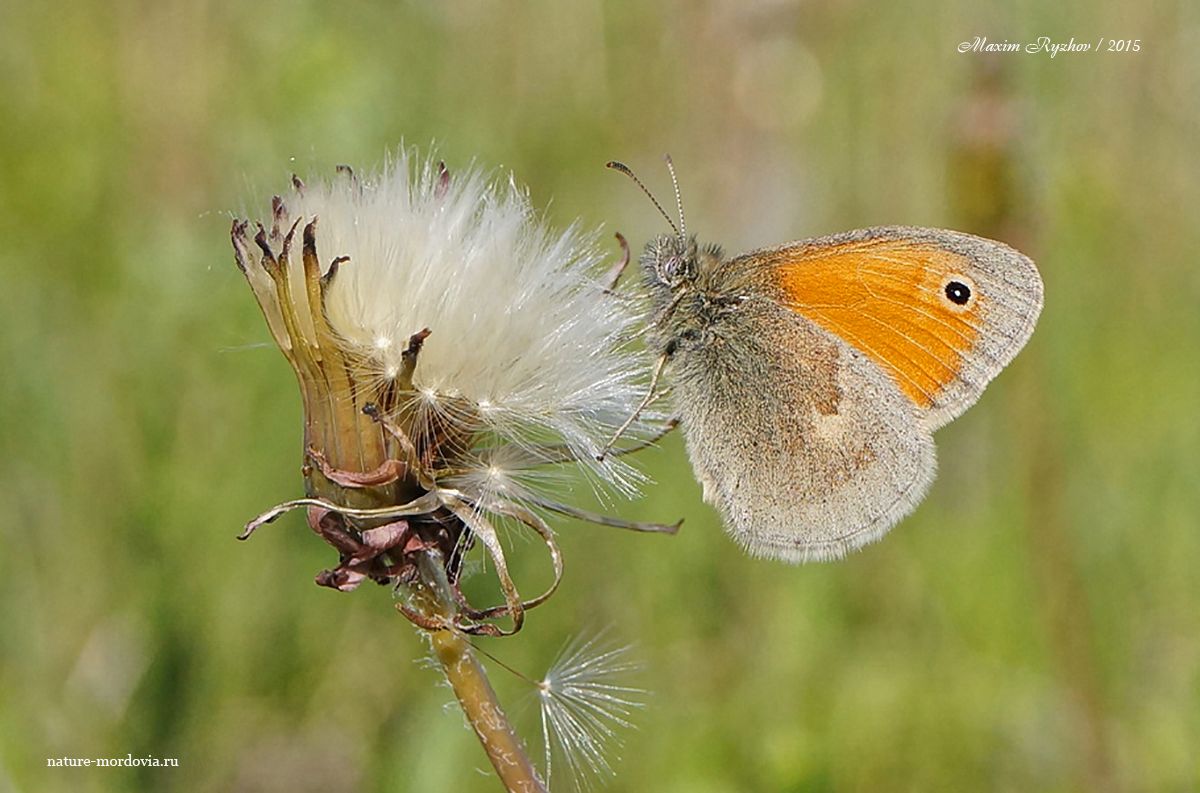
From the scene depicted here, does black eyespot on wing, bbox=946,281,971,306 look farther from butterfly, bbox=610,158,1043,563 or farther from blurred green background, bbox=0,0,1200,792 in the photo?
blurred green background, bbox=0,0,1200,792

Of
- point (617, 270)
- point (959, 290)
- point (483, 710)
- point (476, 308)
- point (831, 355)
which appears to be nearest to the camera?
point (483, 710)

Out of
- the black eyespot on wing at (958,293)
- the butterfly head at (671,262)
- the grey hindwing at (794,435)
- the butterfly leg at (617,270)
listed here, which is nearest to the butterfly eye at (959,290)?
the black eyespot on wing at (958,293)

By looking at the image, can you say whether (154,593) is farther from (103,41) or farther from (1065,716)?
(103,41)

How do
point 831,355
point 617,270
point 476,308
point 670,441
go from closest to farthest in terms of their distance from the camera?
point 476,308, point 617,270, point 831,355, point 670,441

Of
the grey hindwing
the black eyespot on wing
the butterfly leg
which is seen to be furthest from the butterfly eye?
the butterfly leg

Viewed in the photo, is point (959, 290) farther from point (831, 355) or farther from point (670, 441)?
point (670, 441)

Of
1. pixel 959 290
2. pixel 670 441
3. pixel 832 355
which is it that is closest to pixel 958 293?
pixel 959 290

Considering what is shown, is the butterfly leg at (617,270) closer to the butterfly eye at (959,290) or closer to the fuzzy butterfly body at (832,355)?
the fuzzy butterfly body at (832,355)
